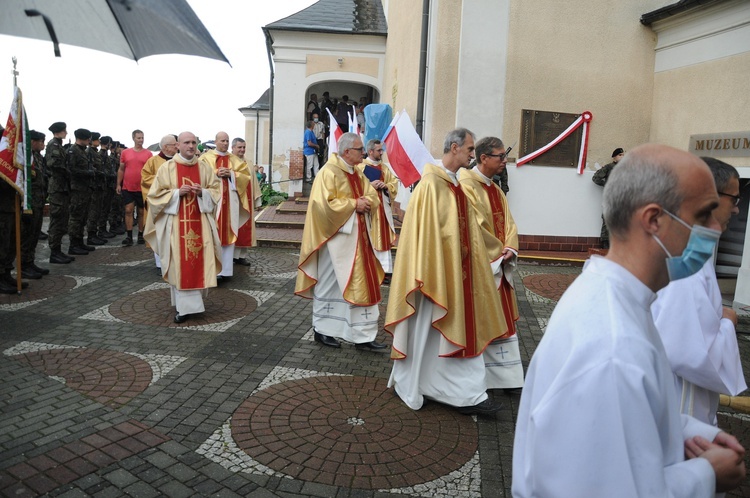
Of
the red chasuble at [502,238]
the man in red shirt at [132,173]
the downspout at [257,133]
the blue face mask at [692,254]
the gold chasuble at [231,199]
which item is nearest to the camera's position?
the blue face mask at [692,254]

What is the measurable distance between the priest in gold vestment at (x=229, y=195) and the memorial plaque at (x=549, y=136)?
17.3 ft

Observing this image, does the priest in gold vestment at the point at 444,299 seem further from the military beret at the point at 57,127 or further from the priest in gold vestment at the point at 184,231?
the military beret at the point at 57,127

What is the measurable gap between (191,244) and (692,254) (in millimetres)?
5918

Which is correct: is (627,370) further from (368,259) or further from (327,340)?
(327,340)

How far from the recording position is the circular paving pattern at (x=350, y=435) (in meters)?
3.52

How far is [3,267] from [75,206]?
3.08 m

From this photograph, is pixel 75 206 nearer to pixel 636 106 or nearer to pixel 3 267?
pixel 3 267

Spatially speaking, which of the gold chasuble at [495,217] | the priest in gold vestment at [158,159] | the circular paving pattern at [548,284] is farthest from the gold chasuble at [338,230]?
the priest in gold vestment at [158,159]

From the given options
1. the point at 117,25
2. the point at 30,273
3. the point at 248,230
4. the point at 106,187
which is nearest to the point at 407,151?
the point at 248,230

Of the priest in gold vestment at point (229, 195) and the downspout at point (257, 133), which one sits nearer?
the priest in gold vestment at point (229, 195)

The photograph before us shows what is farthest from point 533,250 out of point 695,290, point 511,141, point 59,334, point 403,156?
point 695,290

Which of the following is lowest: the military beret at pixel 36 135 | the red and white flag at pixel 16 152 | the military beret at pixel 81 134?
the red and white flag at pixel 16 152

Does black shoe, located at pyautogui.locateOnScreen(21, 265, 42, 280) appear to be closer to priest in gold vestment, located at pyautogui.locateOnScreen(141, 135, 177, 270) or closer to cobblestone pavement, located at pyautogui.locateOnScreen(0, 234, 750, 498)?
cobblestone pavement, located at pyautogui.locateOnScreen(0, 234, 750, 498)

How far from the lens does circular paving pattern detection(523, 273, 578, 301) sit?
859cm
